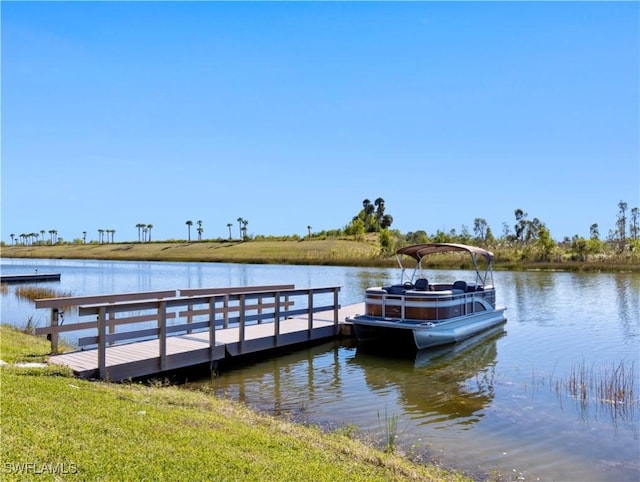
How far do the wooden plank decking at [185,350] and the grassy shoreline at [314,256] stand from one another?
119 ft

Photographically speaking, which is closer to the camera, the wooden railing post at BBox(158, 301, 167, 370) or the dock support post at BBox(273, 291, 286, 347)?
the wooden railing post at BBox(158, 301, 167, 370)

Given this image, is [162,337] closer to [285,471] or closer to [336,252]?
[285,471]

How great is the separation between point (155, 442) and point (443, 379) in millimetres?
7606

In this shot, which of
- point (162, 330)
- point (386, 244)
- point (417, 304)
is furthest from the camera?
point (386, 244)

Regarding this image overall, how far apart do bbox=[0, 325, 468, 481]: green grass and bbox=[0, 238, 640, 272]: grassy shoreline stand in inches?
1717

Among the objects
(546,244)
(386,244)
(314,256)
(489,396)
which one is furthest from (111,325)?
(386,244)

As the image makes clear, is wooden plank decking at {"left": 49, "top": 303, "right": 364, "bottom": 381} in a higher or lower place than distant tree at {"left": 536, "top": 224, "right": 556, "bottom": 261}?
lower

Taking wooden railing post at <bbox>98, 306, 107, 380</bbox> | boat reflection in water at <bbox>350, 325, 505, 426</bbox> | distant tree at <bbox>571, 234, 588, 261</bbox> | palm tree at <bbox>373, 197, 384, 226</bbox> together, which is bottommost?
boat reflection in water at <bbox>350, 325, 505, 426</bbox>

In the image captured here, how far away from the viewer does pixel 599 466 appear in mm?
6891

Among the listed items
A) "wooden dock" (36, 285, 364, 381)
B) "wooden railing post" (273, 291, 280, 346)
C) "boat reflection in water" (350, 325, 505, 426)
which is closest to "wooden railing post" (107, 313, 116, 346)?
"wooden dock" (36, 285, 364, 381)

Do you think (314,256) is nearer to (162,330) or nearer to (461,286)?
(461,286)

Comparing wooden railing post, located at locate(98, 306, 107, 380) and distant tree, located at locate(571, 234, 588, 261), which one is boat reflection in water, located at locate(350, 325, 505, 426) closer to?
wooden railing post, located at locate(98, 306, 107, 380)

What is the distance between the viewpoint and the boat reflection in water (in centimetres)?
903

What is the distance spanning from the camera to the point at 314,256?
68.5 m
